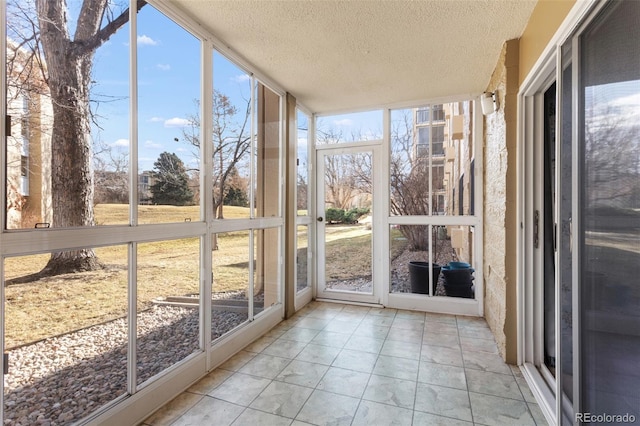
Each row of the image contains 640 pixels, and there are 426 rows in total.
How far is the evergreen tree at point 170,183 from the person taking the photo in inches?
75.2

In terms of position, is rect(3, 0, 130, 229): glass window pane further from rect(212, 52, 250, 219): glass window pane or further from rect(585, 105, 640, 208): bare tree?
rect(585, 105, 640, 208): bare tree

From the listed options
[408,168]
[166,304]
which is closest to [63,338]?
[166,304]

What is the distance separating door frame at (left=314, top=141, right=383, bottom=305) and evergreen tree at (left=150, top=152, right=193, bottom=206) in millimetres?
2193

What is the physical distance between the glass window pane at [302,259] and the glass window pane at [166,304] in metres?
1.65

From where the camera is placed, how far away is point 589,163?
1.27 metres

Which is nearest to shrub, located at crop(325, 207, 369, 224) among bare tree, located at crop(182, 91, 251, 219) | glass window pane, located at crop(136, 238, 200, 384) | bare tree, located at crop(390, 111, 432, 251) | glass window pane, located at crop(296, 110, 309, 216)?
glass window pane, located at crop(296, 110, 309, 216)

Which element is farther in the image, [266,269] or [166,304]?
[266,269]

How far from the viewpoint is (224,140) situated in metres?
2.50

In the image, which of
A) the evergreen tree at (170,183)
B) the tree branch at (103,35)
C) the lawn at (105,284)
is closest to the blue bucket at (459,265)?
the lawn at (105,284)

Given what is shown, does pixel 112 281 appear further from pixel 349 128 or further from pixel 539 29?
pixel 349 128

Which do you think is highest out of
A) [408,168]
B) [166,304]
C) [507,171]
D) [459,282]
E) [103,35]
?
[103,35]

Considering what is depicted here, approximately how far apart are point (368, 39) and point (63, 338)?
2.66 metres

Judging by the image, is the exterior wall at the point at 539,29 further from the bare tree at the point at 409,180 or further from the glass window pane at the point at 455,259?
the glass window pane at the point at 455,259

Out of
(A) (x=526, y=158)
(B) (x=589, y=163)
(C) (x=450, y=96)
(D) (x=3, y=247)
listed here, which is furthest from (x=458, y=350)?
(D) (x=3, y=247)
